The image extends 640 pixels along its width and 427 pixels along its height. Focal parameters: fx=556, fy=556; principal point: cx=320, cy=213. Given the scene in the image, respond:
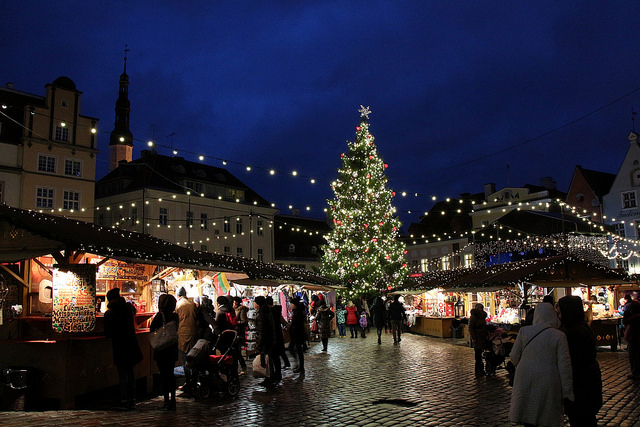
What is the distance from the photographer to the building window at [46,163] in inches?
1300

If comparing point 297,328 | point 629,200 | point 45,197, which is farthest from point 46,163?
point 629,200

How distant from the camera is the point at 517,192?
4953cm

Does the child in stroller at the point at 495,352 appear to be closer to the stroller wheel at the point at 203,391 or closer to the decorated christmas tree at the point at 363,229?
the stroller wheel at the point at 203,391

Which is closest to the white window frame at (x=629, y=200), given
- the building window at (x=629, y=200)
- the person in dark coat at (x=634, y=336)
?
the building window at (x=629, y=200)

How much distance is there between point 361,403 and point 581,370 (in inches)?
162

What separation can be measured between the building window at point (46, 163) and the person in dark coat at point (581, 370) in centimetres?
3357

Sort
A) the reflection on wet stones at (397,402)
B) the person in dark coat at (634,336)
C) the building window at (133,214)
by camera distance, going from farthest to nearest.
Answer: the building window at (133,214) → the person in dark coat at (634,336) → the reflection on wet stones at (397,402)

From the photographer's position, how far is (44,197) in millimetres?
32969

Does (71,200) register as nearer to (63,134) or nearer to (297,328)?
(63,134)

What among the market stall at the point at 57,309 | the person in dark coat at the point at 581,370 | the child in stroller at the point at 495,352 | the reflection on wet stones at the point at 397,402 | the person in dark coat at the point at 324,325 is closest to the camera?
the person in dark coat at the point at 581,370

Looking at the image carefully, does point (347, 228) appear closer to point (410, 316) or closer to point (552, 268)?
point (410, 316)

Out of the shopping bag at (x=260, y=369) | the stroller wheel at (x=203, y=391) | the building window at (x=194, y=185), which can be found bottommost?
the stroller wheel at (x=203, y=391)

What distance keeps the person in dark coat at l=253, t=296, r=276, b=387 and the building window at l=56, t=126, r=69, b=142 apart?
27900mm

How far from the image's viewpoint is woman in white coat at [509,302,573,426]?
194 inches
